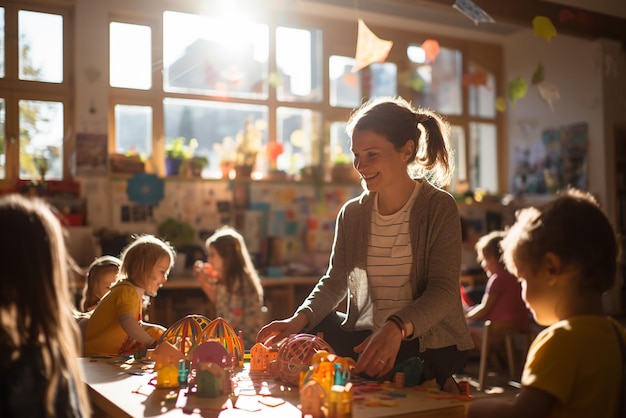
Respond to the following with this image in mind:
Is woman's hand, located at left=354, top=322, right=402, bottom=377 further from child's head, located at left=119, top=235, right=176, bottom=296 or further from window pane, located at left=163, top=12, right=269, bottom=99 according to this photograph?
window pane, located at left=163, top=12, right=269, bottom=99

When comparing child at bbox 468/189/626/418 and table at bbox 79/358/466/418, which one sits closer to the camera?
child at bbox 468/189/626/418

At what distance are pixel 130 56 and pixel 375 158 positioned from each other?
13.6 ft

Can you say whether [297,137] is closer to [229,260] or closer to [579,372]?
[229,260]

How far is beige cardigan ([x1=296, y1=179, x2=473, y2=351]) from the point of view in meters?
1.90

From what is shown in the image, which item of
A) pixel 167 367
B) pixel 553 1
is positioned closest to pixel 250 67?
pixel 553 1

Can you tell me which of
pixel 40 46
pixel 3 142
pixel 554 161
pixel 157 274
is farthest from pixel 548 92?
pixel 157 274

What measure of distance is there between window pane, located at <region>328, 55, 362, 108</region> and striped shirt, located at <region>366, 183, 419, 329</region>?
15.2ft

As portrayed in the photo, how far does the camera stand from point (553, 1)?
5.75 metres

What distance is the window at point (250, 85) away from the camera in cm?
579

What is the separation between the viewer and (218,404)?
1.53 meters

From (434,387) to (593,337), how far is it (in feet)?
1.75

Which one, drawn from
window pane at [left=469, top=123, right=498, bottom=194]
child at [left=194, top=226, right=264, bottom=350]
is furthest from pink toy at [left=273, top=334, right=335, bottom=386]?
window pane at [left=469, top=123, right=498, bottom=194]

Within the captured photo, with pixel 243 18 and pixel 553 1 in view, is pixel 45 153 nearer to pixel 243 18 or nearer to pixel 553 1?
pixel 243 18

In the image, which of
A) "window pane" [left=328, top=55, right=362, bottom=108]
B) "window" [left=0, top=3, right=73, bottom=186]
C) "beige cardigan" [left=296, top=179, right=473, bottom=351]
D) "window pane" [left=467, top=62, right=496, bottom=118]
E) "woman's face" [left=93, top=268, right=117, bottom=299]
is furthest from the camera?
"window pane" [left=467, top=62, right=496, bottom=118]
